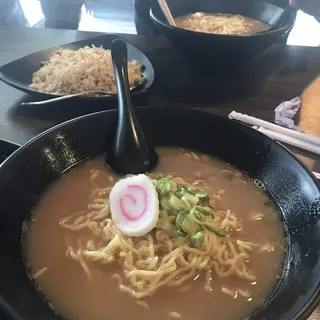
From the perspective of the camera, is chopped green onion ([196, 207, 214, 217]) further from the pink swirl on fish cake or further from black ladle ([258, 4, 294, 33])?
black ladle ([258, 4, 294, 33])

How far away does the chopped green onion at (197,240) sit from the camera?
115 centimetres

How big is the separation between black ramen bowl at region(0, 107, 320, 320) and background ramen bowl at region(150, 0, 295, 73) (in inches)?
18.6

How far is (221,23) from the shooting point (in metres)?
2.16

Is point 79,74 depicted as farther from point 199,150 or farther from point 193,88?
point 199,150

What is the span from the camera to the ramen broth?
2133 mm

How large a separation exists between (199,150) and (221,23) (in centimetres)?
88

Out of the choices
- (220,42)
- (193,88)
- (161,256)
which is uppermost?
(220,42)

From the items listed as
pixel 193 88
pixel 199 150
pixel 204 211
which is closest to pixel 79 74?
pixel 193 88

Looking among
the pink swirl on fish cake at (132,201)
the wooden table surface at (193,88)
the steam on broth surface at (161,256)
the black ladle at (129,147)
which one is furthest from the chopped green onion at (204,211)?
the wooden table surface at (193,88)

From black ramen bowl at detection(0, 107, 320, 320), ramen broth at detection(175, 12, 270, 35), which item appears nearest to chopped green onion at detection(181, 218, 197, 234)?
black ramen bowl at detection(0, 107, 320, 320)

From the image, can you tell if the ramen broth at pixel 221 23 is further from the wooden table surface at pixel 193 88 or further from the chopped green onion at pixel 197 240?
the chopped green onion at pixel 197 240

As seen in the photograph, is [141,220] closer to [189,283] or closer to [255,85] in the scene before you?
[189,283]

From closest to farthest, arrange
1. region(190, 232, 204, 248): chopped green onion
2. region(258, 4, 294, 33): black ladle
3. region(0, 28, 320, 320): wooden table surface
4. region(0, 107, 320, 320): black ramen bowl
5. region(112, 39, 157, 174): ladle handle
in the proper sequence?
region(0, 107, 320, 320): black ramen bowl → region(190, 232, 204, 248): chopped green onion → region(112, 39, 157, 174): ladle handle → region(0, 28, 320, 320): wooden table surface → region(258, 4, 294, 33): black ladle

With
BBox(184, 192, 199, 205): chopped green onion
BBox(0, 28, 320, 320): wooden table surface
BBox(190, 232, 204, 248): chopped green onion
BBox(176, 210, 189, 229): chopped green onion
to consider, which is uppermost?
BBox(176, 210, 189, 229): chopped green onion
